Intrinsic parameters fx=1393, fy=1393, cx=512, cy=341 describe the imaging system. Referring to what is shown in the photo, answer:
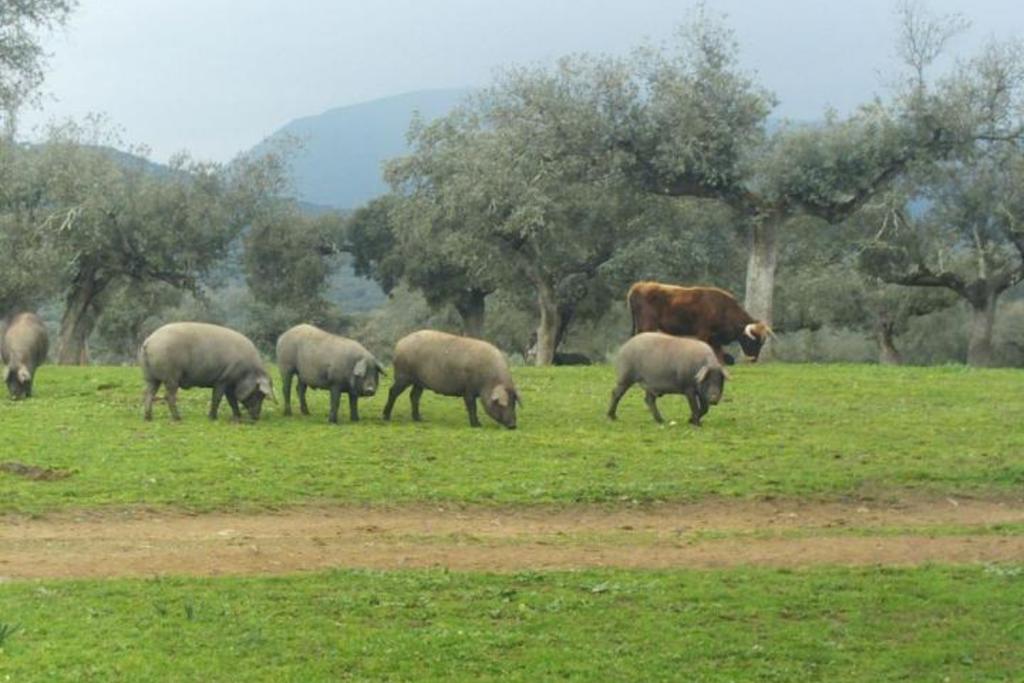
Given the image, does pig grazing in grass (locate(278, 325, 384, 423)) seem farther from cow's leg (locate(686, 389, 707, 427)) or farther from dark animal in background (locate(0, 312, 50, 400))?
dark animal in background (locate(0, 312, 50, 400))

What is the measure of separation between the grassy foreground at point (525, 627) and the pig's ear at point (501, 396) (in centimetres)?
1047

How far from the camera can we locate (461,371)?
25.2 metres

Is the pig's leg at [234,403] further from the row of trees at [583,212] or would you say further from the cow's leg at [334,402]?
the row of trees at [583,212]

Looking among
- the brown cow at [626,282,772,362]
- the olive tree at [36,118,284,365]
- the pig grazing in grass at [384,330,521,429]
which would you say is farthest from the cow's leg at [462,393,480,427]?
the olive tree at [36,118,284,365]

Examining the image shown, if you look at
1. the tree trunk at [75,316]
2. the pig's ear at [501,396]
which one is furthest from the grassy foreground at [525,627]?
the tree trunk at [75,316]

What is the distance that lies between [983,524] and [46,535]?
11653mm

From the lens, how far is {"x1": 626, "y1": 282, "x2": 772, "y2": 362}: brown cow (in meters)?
34.8

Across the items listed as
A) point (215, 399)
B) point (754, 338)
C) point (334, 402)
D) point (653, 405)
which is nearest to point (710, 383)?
point (653, 405)

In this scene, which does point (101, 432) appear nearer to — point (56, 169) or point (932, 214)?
point (56, 169)

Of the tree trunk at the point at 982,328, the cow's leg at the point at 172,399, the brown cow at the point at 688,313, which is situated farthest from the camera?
the tree trunk at the point at 982,328

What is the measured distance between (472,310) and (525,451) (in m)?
36.1

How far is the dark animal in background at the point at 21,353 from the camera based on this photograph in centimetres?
2822

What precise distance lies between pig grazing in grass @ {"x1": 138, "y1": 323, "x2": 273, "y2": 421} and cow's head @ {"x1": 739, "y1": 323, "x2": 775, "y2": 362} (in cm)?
1483

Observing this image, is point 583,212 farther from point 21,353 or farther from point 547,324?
point 21,353
